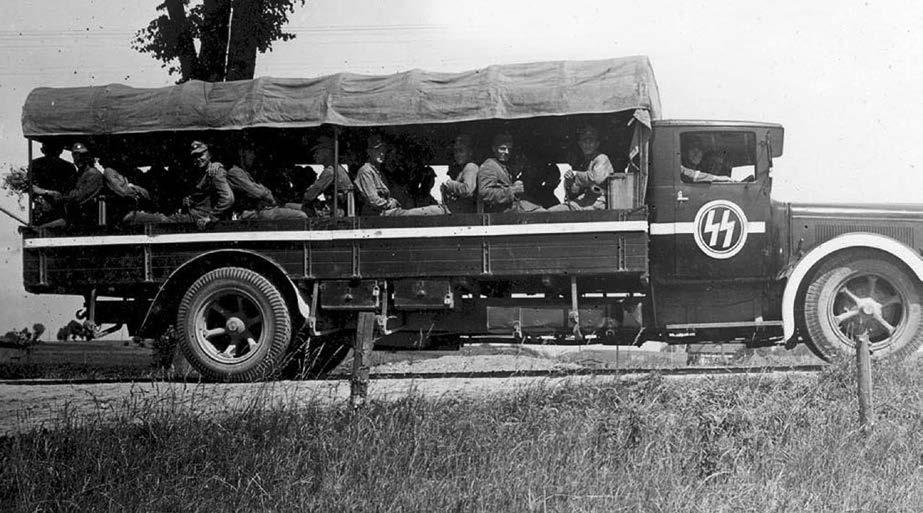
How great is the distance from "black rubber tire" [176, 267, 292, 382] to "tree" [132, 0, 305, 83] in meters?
4.53

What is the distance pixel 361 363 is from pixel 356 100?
124 inches

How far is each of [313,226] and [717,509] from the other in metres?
4.66

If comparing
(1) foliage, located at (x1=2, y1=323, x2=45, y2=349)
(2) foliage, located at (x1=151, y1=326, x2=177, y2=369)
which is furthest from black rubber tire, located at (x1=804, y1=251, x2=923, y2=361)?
(1) foliage, located at (x1=2, y1=323, x2=45, y2=349)

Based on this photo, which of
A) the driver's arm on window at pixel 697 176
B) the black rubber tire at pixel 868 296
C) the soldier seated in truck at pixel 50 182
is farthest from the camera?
the soldier seated in truck at pixel 50 182

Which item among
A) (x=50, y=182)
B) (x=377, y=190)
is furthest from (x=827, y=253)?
(x=50, y=182)

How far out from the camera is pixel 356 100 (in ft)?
28.7

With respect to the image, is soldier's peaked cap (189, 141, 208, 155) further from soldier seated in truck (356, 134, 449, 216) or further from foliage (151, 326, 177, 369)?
foliage (151, 326, 177, 369)

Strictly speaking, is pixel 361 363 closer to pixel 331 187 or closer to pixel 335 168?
pixel 335 168

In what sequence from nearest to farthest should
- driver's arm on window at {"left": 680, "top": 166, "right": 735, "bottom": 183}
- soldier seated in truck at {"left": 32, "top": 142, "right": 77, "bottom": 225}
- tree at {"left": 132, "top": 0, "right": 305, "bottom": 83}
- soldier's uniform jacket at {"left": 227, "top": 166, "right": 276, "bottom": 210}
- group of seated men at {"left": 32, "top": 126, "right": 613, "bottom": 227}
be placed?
driver's arm on window at {"left": 680, "top": 166, "right": 735, "bottom": 183} → group of seated men at {"left": 32, "top": 126, "right": 613, "bottom": 227} → soldier's uniform jacket at {"left": 227, "top": 166, "right": 276, "bottom": 210} → soldier seated in truck at {"left": 32, "top": 142, "right": 77, "bottom": 225} → tree at {"left": 132, "top": 0, "right": 305, "bottom": 83}

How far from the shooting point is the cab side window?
8.63 meters

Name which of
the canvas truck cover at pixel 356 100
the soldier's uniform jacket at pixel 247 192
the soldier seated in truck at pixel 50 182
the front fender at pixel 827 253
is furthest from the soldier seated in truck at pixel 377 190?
the front fender at pixel 827 253

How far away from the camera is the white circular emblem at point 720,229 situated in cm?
859

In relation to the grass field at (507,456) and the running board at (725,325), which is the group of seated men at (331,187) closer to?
the running board at (725,325)

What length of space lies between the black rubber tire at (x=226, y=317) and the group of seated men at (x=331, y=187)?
1.94ft
